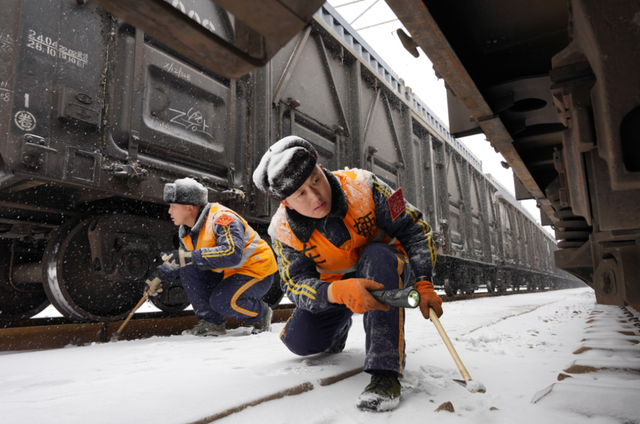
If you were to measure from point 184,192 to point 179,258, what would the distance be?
493 mm

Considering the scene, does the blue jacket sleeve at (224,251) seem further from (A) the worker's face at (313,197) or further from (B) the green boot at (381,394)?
(B) the green boot at (381,394)

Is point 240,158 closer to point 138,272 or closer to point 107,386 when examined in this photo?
point 138,272

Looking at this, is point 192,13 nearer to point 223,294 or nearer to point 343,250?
point 223,294

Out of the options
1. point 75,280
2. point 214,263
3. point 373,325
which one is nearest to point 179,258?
point 214,263

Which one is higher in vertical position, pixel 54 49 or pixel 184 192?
pixel 54 49

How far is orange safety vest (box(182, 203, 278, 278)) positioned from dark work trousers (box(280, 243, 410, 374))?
3.84 ft

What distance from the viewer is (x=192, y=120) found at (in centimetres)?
336

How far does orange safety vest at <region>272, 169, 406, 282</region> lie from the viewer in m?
1.79

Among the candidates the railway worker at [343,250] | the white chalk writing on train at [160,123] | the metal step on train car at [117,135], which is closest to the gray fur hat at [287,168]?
the railway worker at [343,250]

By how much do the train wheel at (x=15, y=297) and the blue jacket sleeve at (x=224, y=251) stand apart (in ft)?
6.93

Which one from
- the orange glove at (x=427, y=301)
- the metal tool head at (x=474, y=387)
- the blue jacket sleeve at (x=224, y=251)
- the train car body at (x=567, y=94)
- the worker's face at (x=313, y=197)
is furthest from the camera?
the blue jacket sleeve at (x=224, y=251)

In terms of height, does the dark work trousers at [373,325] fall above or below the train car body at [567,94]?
below

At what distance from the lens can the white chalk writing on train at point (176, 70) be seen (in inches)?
126

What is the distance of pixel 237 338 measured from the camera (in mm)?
2980
